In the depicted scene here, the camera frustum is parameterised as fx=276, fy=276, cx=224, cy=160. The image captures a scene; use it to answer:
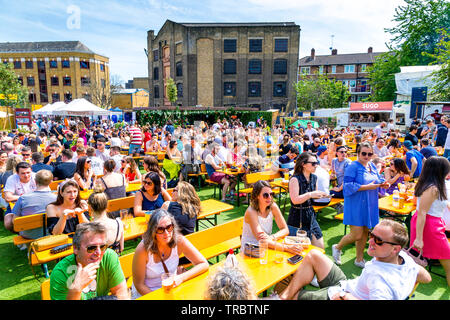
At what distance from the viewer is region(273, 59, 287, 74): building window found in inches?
1592

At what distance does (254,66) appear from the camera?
4106 cm

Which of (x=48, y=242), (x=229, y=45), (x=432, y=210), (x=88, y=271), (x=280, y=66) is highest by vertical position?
Answer: (x=229, y=45)

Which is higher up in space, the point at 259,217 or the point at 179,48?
the point at 179,48

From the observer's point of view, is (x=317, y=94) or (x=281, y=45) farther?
(x=317, y=94)

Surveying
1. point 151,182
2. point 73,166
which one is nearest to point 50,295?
point 151,182

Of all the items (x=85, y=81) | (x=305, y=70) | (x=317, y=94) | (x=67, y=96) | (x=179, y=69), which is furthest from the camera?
(x=305, y=70)

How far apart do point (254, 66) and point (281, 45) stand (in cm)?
477

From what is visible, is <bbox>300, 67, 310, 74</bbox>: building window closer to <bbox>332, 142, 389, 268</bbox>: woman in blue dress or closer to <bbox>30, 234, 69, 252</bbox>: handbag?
<bbox>332, 142, 389, 268</bbox>: woman in blue dress

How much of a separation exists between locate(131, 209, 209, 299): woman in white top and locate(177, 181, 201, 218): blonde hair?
3.10 ft

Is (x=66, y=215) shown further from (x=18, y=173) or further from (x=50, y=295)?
(x=18, y=173)

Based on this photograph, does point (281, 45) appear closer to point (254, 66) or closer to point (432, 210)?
point (254, 66)

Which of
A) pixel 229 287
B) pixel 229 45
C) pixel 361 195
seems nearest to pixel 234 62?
pixel 229 45

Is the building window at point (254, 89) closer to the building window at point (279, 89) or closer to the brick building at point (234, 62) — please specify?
the brick building at point (234, 62)
